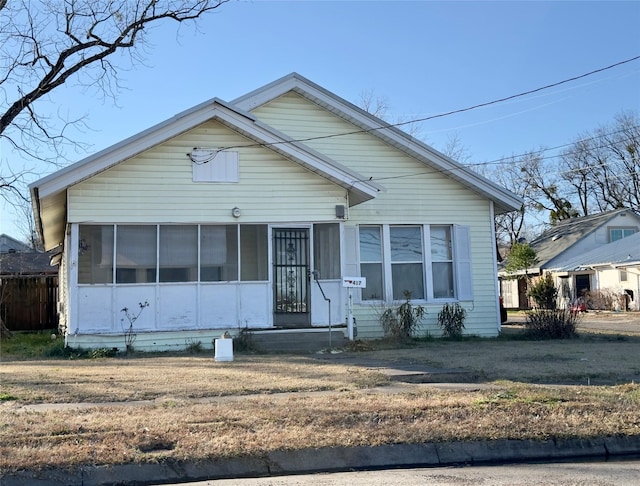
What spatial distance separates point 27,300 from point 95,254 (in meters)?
12.7

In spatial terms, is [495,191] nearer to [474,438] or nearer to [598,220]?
[474,438]

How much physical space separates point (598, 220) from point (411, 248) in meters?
29.7

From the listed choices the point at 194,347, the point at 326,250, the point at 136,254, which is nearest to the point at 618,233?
the point at 326,250

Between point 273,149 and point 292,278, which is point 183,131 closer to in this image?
point 273,149

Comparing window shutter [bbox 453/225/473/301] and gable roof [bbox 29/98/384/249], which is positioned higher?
gable roof [bbox 29/98/384/249]

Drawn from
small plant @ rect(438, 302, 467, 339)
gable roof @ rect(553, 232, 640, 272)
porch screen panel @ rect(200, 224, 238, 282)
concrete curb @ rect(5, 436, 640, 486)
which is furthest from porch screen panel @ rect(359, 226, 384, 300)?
gable roof @ rect(553, 232, 640, 272)

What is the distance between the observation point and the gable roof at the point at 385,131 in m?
16.9

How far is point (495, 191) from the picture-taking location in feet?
56.4

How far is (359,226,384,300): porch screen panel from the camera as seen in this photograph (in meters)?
16.8

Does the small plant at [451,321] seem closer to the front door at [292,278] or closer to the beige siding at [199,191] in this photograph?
the front door at [292,278]

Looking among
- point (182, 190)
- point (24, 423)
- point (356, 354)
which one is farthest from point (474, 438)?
point (182, 190)

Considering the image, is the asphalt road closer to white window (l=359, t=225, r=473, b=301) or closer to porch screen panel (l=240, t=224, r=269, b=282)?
porch screen panel (l=240, t=224, r=269, b=282)

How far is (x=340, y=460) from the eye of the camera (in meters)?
6.18

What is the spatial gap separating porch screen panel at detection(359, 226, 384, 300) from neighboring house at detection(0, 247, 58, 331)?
14191 mm
